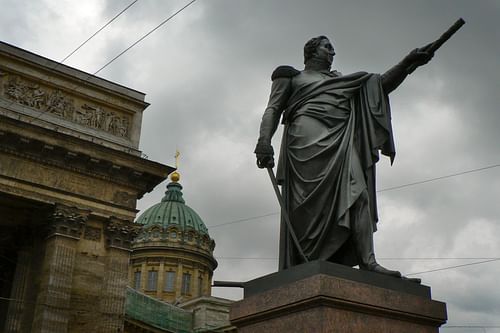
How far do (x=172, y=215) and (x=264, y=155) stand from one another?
2607 inches

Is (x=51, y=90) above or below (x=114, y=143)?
above

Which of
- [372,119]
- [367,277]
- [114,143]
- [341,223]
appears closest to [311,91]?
[372,119]

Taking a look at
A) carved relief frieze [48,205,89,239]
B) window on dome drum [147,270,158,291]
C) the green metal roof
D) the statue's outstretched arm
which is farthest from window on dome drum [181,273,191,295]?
the statue's outstretched arm

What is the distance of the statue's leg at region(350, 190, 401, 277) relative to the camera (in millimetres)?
4949

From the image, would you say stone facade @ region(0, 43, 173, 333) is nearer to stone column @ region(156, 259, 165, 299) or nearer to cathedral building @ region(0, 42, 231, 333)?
cathedral building @ region(0, 42, 231, 333)

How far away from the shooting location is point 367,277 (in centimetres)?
475

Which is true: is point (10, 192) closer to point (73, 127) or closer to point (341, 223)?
point (73, 127)

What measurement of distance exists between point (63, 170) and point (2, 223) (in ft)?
9.87

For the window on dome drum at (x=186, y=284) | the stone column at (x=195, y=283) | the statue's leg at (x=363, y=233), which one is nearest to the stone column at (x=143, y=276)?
the window on dome drum at (x=186, y=284)

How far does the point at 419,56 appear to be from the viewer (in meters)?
5.35

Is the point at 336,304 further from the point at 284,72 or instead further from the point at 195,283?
the point at 195,283

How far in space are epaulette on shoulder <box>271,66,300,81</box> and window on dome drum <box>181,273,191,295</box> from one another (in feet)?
189

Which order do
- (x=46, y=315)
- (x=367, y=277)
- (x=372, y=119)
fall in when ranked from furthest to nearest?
(x=46, y=315) < (x=372, y=119) < (x=367, y=277)

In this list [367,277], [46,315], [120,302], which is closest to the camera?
[367,277]
